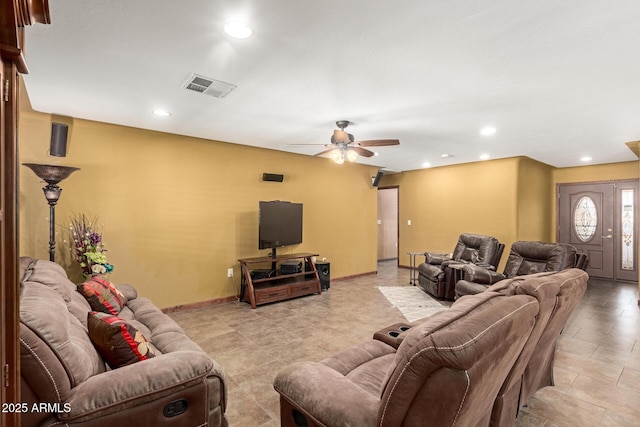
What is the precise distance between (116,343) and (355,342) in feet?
7.89

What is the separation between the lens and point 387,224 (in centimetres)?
969

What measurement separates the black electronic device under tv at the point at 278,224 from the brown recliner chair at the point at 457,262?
2.33m

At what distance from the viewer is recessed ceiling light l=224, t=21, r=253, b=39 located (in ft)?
6.32

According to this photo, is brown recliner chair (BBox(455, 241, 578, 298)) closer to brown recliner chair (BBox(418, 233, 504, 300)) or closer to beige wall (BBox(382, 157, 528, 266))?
brown recliner chair (BBox(418, 233, 504, 300))

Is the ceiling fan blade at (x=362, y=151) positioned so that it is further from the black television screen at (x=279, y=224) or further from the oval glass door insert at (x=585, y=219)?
the oval glass door insert at (x=585, y=219)

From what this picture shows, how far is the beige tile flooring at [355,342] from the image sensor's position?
2297 millimetres

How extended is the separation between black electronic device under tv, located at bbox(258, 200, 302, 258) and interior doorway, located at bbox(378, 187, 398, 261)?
439 centimetres

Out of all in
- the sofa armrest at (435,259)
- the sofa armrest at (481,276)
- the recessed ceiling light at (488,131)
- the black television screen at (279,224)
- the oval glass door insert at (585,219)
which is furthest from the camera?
the oval glass door insert at (585,219)

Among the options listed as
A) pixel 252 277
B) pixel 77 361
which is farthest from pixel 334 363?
pixel 252 277

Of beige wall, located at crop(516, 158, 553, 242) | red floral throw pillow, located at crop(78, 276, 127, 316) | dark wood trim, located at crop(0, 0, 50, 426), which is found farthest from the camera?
beige wall, located at crop(516, 158, 553, 242)

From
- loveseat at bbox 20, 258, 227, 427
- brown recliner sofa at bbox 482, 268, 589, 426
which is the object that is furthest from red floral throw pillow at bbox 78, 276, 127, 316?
brown recliner sofa at bbox 482, 268, 589, 426

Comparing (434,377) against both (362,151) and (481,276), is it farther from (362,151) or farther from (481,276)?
(481,276)

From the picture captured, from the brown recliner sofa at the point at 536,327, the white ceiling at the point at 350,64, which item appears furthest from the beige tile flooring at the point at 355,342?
the white ceiling at the point at 350,64

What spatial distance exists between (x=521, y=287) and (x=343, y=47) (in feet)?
6.02
